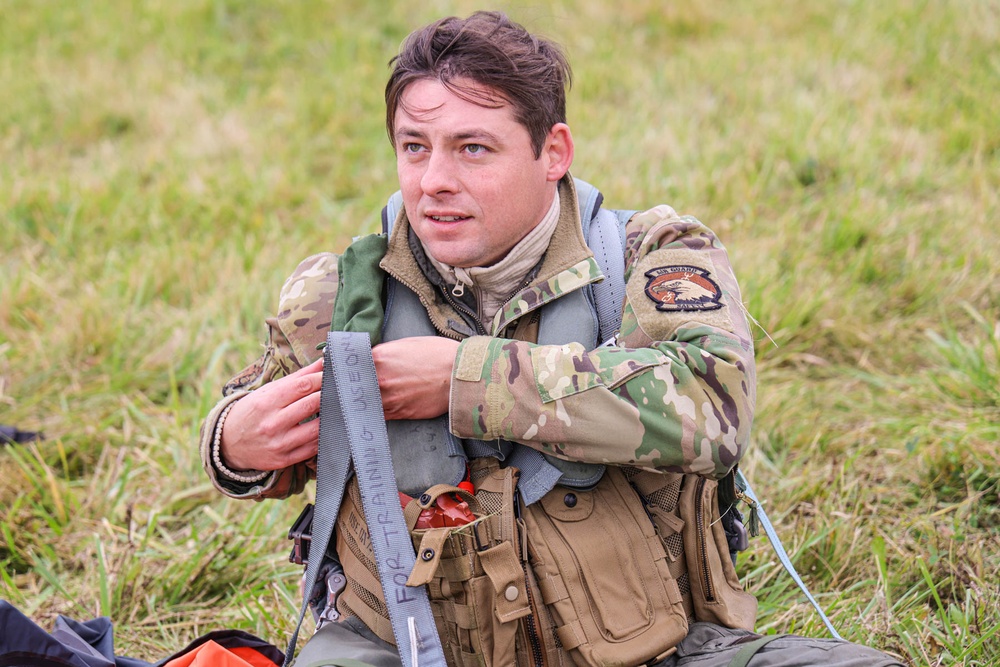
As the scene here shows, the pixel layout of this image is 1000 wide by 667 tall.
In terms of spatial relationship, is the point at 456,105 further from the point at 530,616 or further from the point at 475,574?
the point at 530,616

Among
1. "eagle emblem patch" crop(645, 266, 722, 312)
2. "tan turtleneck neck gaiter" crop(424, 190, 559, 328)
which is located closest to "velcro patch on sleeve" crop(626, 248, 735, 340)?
"eagle emblem patch" crop(645, 266, 722, 312)

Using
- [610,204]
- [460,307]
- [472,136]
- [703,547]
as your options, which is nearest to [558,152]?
[472,136]

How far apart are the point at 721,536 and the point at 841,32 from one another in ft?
19.7

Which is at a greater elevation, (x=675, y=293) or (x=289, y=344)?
(x=675, y=293)

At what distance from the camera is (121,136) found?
7133mm

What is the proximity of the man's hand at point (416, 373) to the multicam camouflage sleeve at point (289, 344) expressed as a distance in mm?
246

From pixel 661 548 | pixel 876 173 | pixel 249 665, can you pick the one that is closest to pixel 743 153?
pixel 876 173

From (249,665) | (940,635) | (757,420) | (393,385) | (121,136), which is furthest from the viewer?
(121,136)

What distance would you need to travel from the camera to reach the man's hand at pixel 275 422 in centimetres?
242

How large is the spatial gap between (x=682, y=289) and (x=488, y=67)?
75 cm

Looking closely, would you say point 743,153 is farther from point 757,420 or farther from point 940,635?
point 940,635

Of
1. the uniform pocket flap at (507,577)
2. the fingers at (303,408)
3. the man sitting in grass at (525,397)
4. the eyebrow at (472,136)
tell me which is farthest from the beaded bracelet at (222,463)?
the eyebrow at (472,136)

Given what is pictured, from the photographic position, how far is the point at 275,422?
2412mm

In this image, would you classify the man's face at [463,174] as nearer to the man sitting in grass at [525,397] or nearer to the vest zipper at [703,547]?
the man sitting in grass at [525,397]
